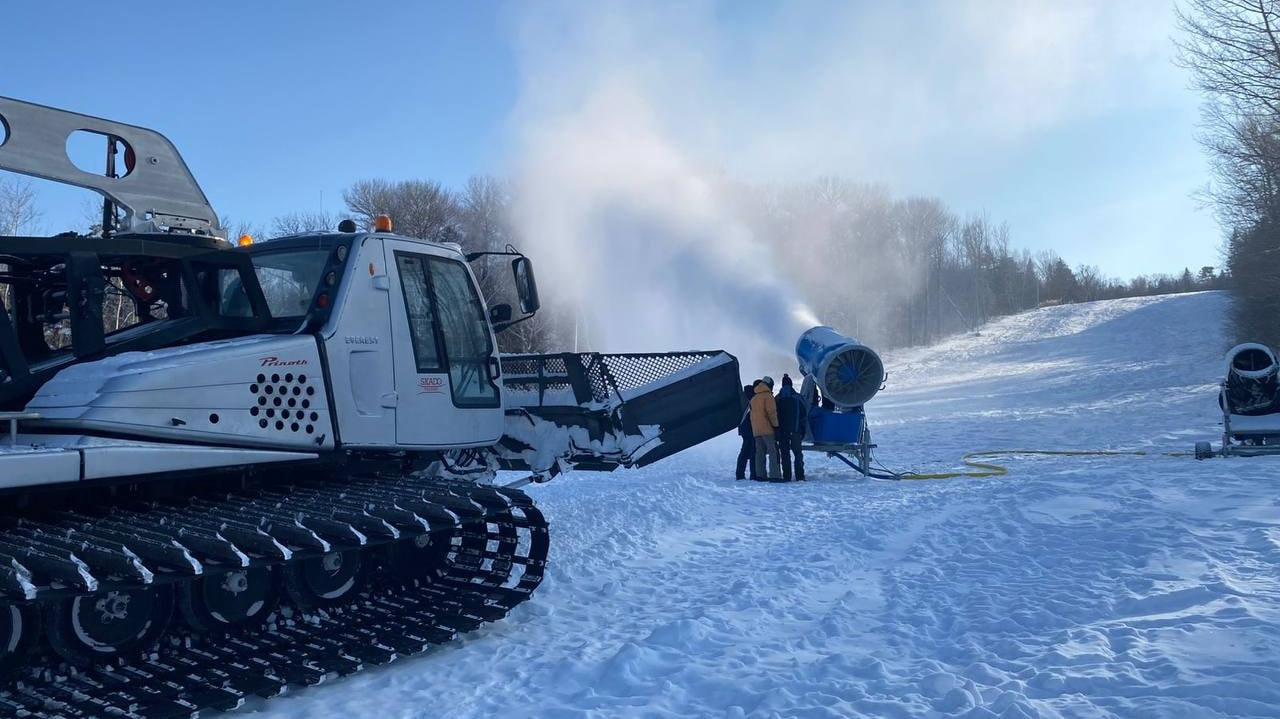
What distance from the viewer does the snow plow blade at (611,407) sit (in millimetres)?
A: 8688

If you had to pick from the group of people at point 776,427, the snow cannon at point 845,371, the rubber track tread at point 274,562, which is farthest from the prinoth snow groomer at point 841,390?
the rubber track tread at point 274,562

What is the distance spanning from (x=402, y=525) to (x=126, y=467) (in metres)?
1.51

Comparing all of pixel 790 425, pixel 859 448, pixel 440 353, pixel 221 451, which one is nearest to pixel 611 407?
pixel 440 353

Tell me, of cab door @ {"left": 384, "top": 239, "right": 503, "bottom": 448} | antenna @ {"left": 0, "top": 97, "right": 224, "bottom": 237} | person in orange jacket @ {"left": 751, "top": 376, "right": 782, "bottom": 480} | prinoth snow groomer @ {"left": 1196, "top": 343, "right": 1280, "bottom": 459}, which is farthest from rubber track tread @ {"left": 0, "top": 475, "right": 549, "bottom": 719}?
prinoth snow groomer @ {"left": 1196, "top": 343, "right": 1280, "bottom": 459}

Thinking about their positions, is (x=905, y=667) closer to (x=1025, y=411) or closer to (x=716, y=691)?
(x=716, y=691)

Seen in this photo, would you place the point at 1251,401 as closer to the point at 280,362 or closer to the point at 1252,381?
the point at 1252,381

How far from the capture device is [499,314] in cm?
806

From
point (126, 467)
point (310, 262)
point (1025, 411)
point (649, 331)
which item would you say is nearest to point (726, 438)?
point (649, 331)

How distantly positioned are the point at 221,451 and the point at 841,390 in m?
10.9

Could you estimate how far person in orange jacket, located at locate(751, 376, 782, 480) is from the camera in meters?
14.5

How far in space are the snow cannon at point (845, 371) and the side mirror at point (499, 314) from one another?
7370mm

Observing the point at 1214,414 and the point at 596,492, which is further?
the point at 1214,414

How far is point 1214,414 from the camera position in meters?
24.6

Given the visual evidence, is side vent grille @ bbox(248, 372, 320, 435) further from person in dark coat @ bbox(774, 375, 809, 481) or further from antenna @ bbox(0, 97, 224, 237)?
person in dark coat @ bbox(774, 375, 809, 481)
